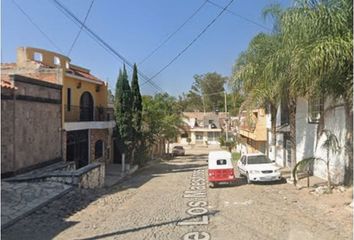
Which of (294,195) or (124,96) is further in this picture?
(124,96)

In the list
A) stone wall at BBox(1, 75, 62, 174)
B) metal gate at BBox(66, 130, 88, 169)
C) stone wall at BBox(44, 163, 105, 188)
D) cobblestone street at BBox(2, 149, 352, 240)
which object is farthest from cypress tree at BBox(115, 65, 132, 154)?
cobblestone street at BBox(2, 149, 352, 240)

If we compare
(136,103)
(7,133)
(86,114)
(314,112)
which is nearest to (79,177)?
(7,133)

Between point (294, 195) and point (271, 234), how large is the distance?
707cm

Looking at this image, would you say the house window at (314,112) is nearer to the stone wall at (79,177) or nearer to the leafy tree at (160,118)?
the stone wall at (79,177)

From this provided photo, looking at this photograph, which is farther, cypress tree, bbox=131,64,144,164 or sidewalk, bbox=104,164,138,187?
cypress tree, bbox=131,64,144,164

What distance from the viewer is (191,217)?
1296cm

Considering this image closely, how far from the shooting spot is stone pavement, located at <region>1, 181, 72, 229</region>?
41.3ft

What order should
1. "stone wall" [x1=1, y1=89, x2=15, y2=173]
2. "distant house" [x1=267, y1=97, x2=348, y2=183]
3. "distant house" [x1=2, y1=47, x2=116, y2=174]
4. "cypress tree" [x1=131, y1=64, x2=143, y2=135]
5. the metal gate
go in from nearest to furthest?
"stone wall" [x1=1, y1=89, x2=15, y2=173] → "distant house" [x1=267, y1=97, x2=348, y2=183] → "distant house" [x1=2, y1=47, x2=116, y2=174] → the metal gate → "cypress tree" [x1=131, y1=64, x2=143, y2=135]

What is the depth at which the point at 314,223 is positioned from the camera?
11742 mm

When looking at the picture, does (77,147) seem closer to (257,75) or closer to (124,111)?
(124,111)

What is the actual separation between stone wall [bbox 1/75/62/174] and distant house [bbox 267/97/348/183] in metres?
12.7

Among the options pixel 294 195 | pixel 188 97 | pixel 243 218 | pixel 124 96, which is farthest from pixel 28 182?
pixel 188 97

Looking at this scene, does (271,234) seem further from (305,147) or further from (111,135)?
(111,135)

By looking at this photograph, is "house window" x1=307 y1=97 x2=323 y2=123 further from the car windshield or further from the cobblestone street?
the cobblestone street
